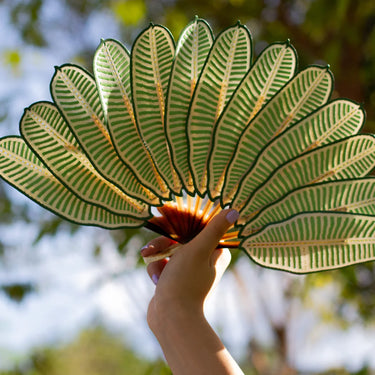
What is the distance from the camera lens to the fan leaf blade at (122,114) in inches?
15.8

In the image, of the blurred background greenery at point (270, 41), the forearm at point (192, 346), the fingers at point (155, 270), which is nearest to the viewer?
the forearm at point (192, 346)

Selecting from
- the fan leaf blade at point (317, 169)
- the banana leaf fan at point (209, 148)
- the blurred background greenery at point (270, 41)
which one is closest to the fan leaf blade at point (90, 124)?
the banana leaf fan at point (209, 148)

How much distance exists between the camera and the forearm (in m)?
0.38

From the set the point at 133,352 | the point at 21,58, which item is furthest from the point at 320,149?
the point at 133,352

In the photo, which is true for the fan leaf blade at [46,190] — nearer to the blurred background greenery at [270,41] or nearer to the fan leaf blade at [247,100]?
the fan leaf blade at [247,100]

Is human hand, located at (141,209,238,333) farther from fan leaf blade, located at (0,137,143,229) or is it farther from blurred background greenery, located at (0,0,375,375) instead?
blurred background greenery, located at (0,0,375,375)

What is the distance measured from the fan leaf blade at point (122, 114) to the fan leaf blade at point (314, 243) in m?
0.11

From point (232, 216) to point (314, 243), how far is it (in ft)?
0.27

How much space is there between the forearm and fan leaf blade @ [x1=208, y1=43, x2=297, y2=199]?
0.12 m

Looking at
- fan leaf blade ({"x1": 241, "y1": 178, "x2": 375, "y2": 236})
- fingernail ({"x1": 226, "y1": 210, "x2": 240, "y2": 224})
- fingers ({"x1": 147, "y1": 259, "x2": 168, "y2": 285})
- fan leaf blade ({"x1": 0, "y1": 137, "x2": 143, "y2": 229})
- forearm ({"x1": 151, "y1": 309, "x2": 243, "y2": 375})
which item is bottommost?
fingers ({"x1": 147, "y1": 259, "x2": 168, "y2": 285})

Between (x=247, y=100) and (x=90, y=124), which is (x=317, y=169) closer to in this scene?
(x=247, y=100)

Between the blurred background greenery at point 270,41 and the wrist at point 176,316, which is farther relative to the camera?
the blurred background greenery at point 270,41

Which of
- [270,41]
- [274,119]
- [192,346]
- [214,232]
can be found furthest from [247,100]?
[270,41]

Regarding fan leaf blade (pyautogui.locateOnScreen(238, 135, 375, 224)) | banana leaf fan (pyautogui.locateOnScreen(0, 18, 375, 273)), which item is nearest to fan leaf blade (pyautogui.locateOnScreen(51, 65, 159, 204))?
banana leaf fan (pyautogui.locateOnScreen(0, 18, 375, 273))
